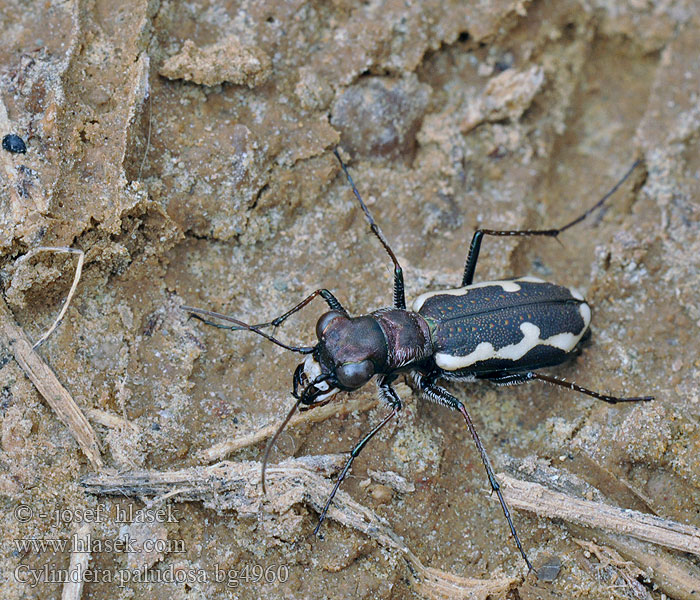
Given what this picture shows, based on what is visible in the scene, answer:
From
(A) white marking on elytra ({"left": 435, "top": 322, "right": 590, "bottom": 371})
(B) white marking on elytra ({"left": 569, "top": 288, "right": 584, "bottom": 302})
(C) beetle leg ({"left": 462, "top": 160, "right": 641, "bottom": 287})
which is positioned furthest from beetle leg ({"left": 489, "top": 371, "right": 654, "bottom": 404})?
(C) beetle leg ({"left": 462, "top": 160, "right": 641, "bottom": 287})

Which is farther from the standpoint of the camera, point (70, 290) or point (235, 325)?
point (235, 325)

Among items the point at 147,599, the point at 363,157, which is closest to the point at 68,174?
the point at 363,157

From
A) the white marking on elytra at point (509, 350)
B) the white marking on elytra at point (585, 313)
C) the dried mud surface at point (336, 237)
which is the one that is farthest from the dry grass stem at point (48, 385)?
the white marking on elytra at point (585, 313)

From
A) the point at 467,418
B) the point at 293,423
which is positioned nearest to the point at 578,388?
the point at 467,418

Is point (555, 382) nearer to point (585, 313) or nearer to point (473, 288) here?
point (585, 313)

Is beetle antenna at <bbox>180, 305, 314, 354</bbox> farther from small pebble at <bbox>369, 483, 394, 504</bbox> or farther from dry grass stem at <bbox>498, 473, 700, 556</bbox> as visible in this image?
dry grass stem at <bbox>498, 473, 700, 556</bbox>

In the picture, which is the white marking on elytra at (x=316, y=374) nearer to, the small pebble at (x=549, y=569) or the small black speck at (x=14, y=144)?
the small pebble at (x=549, y=569)

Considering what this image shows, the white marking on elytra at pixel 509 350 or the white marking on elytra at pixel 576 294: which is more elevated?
the white marking on elytra at pixel 576 294

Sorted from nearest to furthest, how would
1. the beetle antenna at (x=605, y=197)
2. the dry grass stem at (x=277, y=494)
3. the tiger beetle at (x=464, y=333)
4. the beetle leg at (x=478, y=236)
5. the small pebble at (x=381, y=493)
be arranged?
1. the dry grass stem at (x=277, y=494)
2. the small pebble at (x=381, y=493)
3. the tiger beetle at (x=464, y=333)
4. the beetle leg at (x=478, y=236)
5. the beetle antenna at (x=605, y=197)
